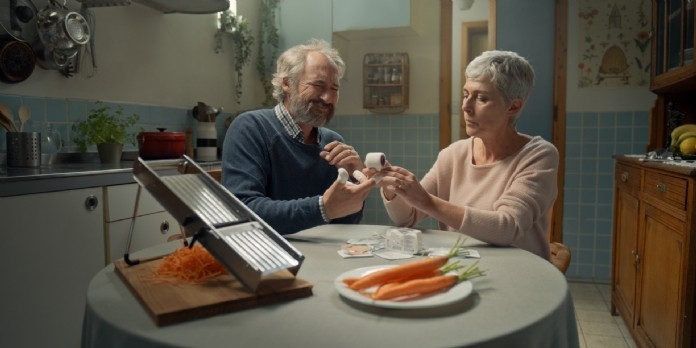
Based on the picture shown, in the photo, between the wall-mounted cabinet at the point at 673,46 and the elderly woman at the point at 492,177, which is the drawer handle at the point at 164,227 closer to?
the elderly woman at the point at 492,177

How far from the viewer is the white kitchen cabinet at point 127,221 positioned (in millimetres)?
2242

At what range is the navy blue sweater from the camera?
6.00 ft

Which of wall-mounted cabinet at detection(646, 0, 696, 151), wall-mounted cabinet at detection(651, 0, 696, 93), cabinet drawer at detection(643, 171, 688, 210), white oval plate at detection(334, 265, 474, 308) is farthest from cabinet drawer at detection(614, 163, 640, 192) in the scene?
white oval plate at detection(334, 265, 474, 308)

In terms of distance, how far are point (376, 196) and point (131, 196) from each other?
2.56 meters

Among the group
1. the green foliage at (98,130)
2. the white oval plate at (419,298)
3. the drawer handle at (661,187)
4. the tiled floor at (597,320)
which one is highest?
the green foliage at (98,130)

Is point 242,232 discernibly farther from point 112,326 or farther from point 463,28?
point 463,28

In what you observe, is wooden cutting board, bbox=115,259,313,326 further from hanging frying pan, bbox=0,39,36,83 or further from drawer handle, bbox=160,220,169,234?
hanging frying pan, bbox=0,39,36,83

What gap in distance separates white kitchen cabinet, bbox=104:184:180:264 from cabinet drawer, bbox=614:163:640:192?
2389 mm

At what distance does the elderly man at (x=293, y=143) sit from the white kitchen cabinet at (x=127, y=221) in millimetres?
542

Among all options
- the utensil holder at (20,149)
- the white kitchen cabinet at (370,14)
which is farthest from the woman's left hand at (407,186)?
the white kitchen cabinet at (370,14)

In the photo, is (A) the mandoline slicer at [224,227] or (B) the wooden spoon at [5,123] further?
(B) the wooden spoon at [5,123]

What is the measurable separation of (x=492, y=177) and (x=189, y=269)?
3.71 ft

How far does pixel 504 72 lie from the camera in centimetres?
176

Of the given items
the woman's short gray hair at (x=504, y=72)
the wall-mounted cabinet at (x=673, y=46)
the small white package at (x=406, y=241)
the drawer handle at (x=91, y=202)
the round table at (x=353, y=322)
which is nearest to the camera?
the round table at (x=353, y=322)
